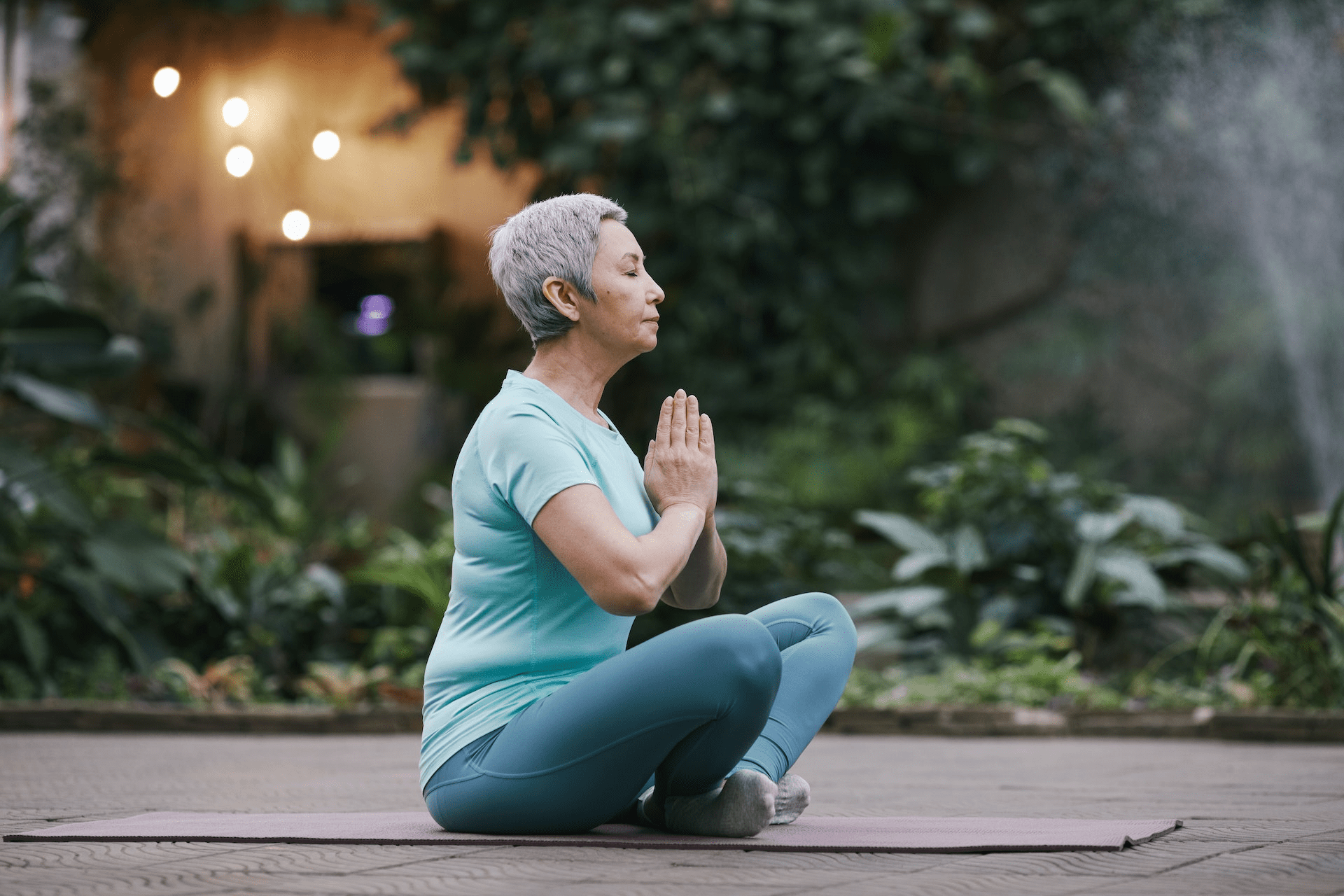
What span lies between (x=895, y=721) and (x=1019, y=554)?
1.07m

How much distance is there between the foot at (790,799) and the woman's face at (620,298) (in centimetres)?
77

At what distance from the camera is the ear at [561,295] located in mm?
2502

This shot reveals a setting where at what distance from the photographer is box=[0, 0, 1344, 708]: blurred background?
6.09 meters

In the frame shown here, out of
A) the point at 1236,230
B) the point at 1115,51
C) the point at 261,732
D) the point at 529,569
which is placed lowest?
the point at 261,732

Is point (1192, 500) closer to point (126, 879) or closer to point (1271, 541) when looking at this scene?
point (1271, 541)

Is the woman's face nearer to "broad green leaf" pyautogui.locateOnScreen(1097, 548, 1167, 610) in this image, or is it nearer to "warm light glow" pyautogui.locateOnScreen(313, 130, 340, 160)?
"broad green leaf" pyautogui.locateOnScreen(1097, 548, 1167, 610)

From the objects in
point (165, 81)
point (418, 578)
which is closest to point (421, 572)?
point (418, 578)

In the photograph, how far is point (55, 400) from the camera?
242 inches

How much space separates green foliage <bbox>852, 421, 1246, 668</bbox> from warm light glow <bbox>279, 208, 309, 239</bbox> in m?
6.80

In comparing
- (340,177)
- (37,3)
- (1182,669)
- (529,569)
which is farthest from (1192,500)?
(37,3)

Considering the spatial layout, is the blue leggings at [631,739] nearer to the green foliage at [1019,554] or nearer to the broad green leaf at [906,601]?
the broad green leaf at [906,601]

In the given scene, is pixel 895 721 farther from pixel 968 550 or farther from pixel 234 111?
pixel 234 111

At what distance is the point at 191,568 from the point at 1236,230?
684cm

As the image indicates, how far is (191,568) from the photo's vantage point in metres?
6.27
